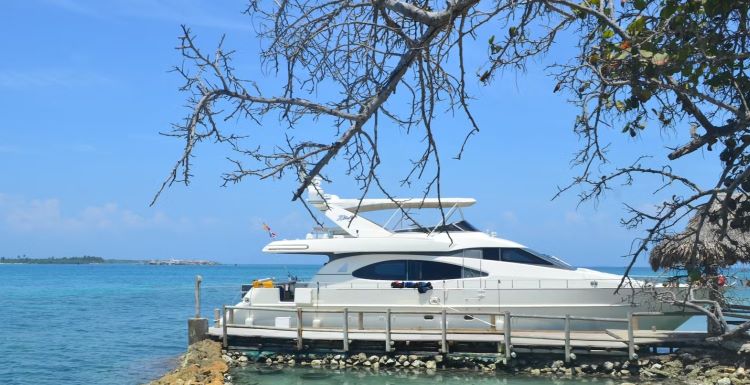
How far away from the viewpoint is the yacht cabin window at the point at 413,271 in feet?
55.8

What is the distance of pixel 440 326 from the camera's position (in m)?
16.6

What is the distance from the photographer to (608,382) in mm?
13875

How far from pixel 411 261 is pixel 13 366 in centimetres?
1128

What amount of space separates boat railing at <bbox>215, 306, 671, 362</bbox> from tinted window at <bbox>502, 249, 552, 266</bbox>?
4.63ft

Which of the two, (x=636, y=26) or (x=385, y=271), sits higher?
(x=636, y=26)

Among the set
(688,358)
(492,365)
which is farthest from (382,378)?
(688,358)

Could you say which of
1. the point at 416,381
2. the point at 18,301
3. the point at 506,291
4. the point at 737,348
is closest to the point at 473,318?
the point at 506,291

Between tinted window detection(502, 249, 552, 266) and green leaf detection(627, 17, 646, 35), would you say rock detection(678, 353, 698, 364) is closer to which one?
tinted window detection(502, 249, 552, 266)

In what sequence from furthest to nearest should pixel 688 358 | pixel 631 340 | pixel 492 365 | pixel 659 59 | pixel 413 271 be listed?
pixel 413 271 < pixel 492 365 < pixel 631 340 < pixel 688 358 < pixel 659 59

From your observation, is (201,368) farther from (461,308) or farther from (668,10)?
(668,10)

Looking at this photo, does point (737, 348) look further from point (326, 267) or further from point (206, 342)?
point (206, 342)

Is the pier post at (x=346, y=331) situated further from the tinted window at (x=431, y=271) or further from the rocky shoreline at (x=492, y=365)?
the tinted window at (x=431, y=271)

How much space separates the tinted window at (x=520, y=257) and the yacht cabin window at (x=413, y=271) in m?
0.70

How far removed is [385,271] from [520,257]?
10.2 ft
